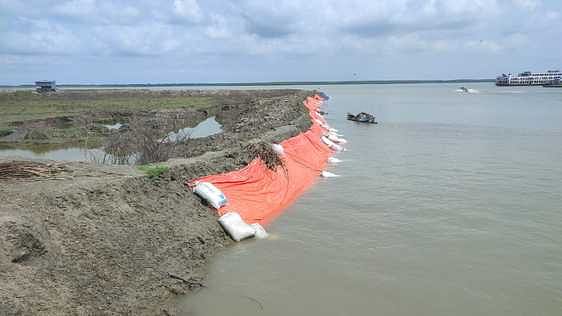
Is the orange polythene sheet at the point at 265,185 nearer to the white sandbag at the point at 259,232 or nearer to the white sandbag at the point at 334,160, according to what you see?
the white sandbag at the point at 259,232

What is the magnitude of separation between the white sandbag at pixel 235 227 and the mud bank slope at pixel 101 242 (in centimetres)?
14

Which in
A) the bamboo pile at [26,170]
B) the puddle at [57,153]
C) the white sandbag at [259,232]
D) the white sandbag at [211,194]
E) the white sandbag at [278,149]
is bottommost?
the puddle at [57,153]

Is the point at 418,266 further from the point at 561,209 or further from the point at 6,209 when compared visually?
the point at 6,209

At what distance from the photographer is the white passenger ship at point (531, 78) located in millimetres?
127625

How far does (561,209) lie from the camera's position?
11.6 meters

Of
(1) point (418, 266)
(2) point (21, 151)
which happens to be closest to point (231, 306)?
(1) point (418, 266)

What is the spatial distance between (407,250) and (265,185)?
451 centimetres

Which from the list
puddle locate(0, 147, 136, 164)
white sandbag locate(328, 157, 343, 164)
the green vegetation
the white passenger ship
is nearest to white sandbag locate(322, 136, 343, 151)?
white sandbag locate(328, 157, 343, 164)

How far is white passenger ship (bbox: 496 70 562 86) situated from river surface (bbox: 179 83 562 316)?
12720cm

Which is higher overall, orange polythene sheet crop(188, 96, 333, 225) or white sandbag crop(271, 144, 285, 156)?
white sandbag crop(271, 144, 285, 156)

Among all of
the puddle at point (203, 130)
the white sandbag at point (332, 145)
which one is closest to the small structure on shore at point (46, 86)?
the puddle at point (203, 130)

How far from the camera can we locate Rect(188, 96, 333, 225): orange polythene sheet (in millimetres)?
11023

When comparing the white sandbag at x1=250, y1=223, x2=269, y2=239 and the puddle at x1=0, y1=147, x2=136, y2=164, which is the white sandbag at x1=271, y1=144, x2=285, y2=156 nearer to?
the white sandbag at x1=250, y1=223, x2=269, y2=239

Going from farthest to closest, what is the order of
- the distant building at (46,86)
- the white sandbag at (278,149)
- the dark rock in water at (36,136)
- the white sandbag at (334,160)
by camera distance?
the distant building at (46,86) → the dark rock in water at (36,136) → the white sandbag at (334,160) → the white sandbag at (278,149)
